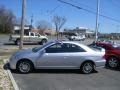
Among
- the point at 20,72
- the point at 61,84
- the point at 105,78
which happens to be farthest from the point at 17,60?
the point at 105,78

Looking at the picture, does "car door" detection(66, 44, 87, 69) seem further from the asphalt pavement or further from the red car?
the red car

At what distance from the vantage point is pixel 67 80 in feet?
37.1

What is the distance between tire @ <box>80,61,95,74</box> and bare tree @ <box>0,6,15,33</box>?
3431 inches

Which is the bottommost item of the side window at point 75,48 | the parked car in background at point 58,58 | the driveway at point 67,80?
the driveway at point 67,80

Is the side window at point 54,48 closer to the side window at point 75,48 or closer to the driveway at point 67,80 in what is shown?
the side window at point 75,48

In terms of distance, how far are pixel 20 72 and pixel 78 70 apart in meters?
2.90

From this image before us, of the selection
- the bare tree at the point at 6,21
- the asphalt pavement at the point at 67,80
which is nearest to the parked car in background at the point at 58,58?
the asphalt pavement at the point at 67,80

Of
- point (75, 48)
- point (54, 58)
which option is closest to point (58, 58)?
point (54, 58)

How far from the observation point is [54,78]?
1169 cm

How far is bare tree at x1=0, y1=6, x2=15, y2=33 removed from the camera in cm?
9820

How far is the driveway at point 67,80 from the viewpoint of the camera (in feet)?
33.1

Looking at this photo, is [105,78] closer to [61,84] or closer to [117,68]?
[61,84]

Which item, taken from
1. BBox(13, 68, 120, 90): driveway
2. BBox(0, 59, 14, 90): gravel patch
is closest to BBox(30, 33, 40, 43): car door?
BBox(13, 68, 120, 90): driveway

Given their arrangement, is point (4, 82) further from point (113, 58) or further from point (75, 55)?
point (113, 58)
